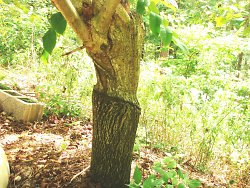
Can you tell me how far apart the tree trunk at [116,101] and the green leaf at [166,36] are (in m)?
0.38

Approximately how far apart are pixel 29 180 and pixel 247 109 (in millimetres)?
2773

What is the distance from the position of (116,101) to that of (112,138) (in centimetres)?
28

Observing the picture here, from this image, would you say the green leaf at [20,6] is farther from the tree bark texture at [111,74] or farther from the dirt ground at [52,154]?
the dirt ground at [52,154]

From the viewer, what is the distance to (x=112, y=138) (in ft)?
6.58

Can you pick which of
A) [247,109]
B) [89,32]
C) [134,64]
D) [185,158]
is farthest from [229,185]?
[89,32]

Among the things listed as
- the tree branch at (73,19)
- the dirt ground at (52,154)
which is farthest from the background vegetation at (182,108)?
the tree branch at (73,19)

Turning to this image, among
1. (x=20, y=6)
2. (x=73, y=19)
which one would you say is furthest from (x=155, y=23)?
(x=20, y=6)

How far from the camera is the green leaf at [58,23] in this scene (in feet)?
5.46

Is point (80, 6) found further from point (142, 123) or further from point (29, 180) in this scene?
point (142, 123)

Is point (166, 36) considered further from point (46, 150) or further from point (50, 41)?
point (46, 150)

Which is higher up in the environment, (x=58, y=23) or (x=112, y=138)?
(x=58, y=23)

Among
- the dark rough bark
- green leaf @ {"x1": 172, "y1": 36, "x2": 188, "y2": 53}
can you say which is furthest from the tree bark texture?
green leaf @ {"x1": 172, "y1": 36, "x2": 188, "y2": 53}

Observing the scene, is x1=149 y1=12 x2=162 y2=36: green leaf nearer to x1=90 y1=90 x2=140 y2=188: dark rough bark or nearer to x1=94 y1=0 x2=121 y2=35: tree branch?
x1=94 y1=0 x2=121 y2=35: tree branch

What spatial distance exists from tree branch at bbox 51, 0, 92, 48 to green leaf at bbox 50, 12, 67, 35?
2.3 inches
